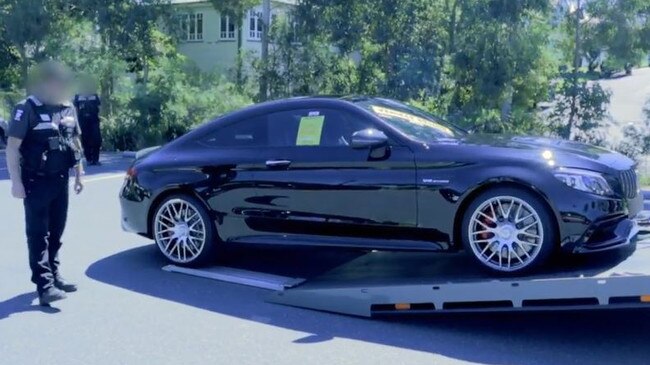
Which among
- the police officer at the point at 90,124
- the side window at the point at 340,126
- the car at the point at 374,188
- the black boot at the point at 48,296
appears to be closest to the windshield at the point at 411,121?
the car at the point at 374,188

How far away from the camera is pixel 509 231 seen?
5.88 m

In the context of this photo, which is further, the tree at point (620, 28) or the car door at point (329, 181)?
the tree at point (620, 28)

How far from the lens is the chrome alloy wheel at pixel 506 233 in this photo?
19.2 feet

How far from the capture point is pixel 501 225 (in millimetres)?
5918

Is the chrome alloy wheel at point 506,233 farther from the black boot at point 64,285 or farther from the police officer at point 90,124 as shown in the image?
the police officer at point 90,124

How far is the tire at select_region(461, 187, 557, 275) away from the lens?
5.80 m

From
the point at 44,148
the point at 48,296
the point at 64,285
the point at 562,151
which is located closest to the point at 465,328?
the point at 562,151

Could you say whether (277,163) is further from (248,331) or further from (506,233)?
(506,233)

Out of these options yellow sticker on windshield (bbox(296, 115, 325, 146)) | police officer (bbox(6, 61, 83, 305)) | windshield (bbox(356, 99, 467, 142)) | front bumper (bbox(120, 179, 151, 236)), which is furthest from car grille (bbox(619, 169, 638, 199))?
police officer (bbox(6, 61, 83, 305))

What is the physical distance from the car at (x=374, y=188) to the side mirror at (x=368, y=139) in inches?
0.5

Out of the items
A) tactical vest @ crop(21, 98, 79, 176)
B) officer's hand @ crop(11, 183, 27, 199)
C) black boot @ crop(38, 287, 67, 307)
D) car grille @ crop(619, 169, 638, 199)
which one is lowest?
black boot @ crop(38, 287, 67, 307)

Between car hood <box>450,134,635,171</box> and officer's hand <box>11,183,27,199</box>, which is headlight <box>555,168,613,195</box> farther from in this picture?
officer's hand <box>11,183,27,199</box>

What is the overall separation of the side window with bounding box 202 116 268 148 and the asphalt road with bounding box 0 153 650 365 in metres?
1.18

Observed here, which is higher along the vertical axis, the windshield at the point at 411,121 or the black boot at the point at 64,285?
the windshield at the point at 411,121
